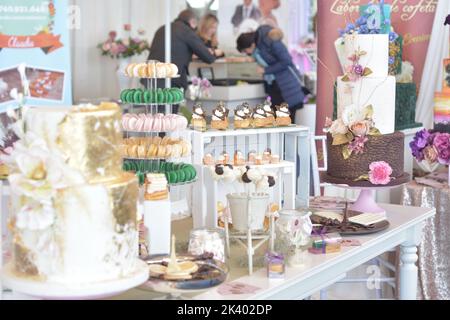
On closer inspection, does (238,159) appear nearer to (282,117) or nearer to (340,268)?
(282,117)

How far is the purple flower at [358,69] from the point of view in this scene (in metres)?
3.08

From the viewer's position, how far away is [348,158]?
3076mm

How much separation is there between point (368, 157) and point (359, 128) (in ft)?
0.40

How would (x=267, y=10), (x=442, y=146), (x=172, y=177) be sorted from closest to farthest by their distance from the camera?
(x=172, y=177) → (x=442, y=146) → (x=267, y=10)

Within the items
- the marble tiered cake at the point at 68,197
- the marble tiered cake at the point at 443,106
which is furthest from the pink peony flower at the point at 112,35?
the marble tiered cake at the point at 68,197

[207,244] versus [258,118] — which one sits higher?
[258,118]

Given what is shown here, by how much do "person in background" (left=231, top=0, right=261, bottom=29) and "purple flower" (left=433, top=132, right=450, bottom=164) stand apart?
18.3 ft

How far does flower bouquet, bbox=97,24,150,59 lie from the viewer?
790cm

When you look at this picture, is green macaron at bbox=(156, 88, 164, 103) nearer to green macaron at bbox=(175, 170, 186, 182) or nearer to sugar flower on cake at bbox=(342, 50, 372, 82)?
green macaron at bbox=(175, 170, 186, 182)

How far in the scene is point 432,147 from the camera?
399 centimetres

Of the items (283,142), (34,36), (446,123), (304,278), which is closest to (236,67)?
(34,36)

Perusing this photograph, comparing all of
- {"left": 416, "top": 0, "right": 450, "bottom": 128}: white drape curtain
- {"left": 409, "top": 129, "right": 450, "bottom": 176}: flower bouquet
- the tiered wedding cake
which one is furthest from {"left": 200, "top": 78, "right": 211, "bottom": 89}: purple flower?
the tiered wedding cake

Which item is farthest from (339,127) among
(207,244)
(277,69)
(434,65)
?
(277,69)
